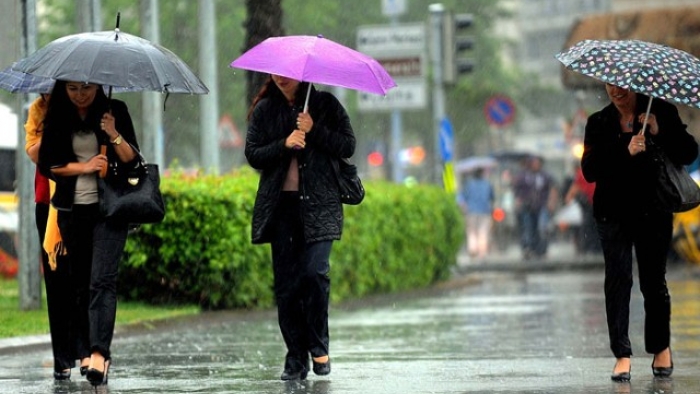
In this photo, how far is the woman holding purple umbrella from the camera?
31.4ft

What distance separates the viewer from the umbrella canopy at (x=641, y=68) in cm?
915

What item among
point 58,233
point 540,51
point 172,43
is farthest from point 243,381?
point 540,51

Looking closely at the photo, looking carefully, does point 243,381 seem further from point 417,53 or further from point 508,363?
point 417,53

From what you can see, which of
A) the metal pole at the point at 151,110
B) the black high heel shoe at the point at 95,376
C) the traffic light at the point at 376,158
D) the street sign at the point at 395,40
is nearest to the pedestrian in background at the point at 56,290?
the black high heel shoe at the point at 95,376

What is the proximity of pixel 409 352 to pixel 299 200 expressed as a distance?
2382 millimetres

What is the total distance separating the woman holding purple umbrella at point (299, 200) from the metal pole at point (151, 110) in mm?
7623

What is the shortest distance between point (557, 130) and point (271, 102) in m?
83.0

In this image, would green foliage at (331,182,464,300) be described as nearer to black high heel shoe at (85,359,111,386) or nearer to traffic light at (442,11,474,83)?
traffic light at (442,11,474,83)

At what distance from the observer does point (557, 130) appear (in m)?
91.9

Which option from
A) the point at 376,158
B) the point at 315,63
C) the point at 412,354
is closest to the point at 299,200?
the point at 315,63

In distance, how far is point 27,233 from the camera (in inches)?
580

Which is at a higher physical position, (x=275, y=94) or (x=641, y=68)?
(x=641, y=68)

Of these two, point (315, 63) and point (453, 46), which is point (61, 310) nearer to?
point (315, 63)

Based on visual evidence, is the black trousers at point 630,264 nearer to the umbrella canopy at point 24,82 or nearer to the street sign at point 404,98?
the umbrella canopy at point 24,82
